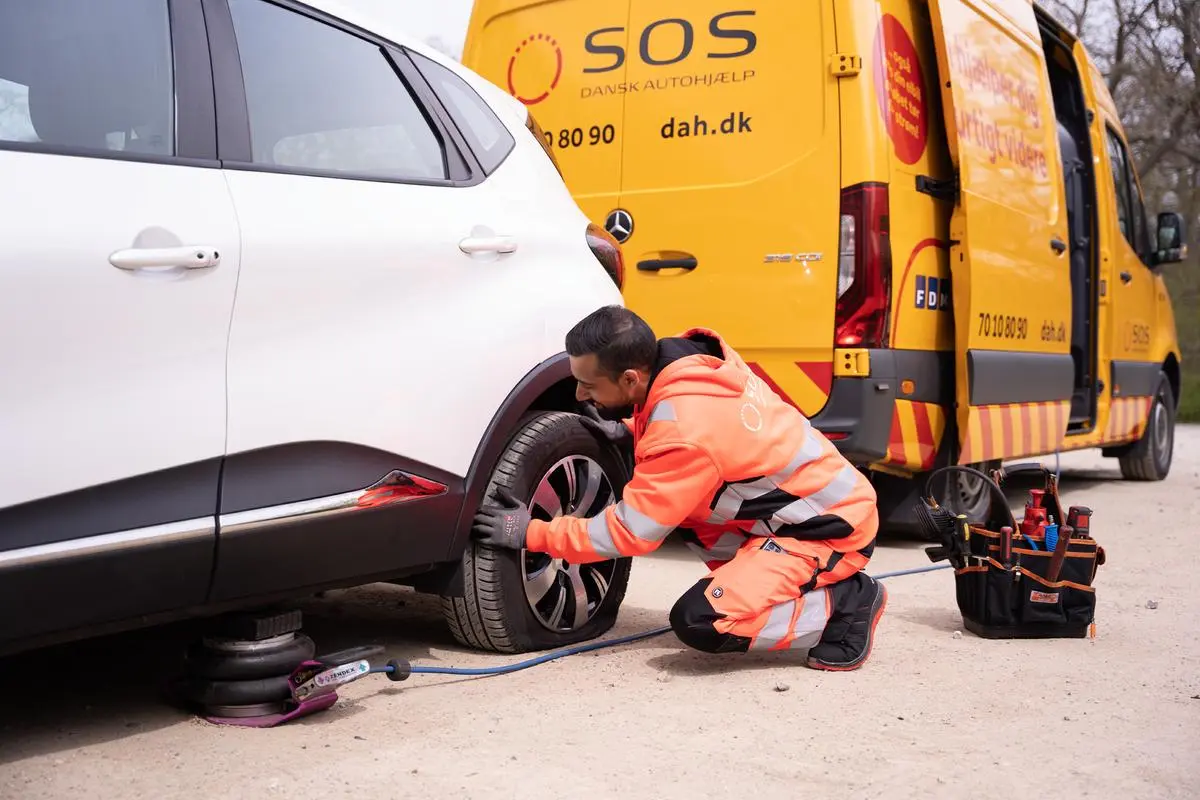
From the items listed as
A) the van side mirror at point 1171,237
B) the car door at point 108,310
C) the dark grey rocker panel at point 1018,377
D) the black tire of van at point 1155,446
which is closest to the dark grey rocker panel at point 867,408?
the dark grey rocker panel at point 1018,377

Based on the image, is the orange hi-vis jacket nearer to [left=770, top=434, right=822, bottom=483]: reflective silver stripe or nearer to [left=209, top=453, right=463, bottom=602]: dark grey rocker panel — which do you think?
[left=770, top=434, right=822, bottom=483]: reflective silver stripe

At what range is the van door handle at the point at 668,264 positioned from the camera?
571cm

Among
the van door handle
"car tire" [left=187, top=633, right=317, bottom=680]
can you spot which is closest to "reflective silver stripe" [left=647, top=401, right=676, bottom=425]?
"car tire" [left=187, top=633, right=317, bottom=680]

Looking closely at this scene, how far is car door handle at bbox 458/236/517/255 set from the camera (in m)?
3.43

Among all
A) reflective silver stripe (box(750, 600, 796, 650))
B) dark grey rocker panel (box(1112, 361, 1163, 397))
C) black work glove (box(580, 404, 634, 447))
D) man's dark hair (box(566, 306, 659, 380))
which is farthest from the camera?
dark grey rocker panel (box(1112, 361, 1163, 397))

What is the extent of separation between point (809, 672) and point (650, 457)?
79cm

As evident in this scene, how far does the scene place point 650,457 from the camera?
3.53 meters

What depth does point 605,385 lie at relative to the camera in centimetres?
361

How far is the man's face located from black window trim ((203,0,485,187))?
576mm

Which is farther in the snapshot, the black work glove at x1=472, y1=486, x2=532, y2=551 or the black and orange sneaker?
the black and orange sneaker

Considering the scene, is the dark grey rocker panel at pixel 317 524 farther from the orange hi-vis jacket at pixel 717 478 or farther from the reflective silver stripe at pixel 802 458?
the reflective silver stripe at pixel 802 458

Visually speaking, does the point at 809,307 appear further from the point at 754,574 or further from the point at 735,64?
the point at 754,574

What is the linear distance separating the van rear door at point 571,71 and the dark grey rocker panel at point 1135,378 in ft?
Result: 13.2

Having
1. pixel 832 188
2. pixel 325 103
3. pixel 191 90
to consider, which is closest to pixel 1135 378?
pixel 832 188
